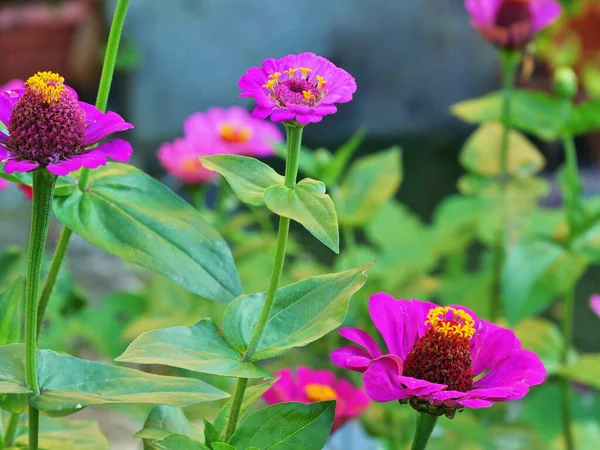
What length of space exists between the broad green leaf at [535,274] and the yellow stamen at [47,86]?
0.49 m

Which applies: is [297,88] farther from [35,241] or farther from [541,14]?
[541,14]

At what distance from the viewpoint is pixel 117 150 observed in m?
0.31

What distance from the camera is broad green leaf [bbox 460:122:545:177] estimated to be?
0.90 meters

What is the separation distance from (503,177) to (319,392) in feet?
1.14

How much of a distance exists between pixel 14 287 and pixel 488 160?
0.60 metres

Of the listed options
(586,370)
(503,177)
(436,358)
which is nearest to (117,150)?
(436,358)

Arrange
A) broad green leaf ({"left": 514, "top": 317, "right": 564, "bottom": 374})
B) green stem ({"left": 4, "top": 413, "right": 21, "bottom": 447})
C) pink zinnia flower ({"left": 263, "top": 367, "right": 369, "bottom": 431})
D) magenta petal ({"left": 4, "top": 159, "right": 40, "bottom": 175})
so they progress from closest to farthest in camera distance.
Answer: magenta petal ({"left": 4, "top": 159, "right": 40, "bottom": 175}) → green stem ({"left": 4, "top": 413, "right": 21, "bottom": 447}) → pink zinnia flower ({"left": 263, "top": 367, "right": 369, "bottom": 431}) → broad green leaf ({"left": 514, "top": 317, "right": 564, "bottom": 374})

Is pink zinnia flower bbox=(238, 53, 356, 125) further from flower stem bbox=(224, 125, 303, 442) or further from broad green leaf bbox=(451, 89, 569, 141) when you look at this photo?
broad green leaf bbox=(451, 89, 569, 141)

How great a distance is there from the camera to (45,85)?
0.33m

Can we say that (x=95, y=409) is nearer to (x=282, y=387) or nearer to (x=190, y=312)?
(x=190, y=312)

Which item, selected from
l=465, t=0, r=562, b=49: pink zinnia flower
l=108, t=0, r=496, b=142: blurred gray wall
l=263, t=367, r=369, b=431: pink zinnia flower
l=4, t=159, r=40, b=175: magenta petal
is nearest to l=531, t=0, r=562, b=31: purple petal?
l=465, t=0, r=562, b=49: pink zinnia flower

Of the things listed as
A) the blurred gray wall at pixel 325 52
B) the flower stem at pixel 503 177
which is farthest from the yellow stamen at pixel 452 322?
the blurred gray wall at pixel 325 52

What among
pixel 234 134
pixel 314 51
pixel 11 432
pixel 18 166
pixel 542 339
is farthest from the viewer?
pixel 314 51

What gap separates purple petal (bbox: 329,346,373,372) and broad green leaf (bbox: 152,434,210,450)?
58 mm
